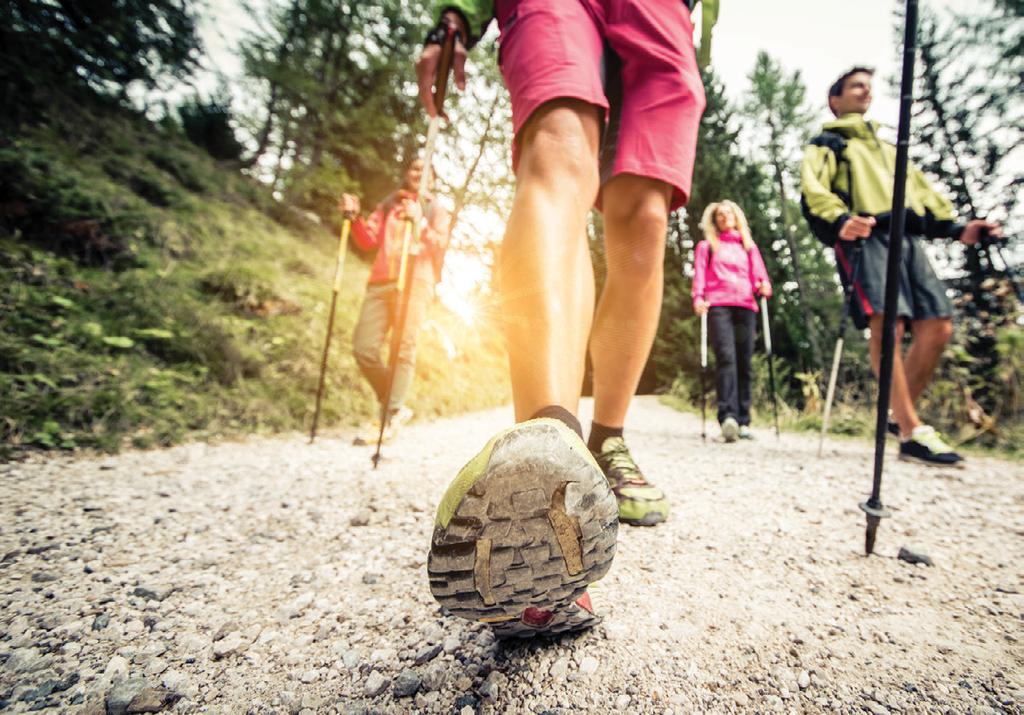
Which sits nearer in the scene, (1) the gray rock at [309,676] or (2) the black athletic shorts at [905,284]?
(1) the gray rock at [309,676]

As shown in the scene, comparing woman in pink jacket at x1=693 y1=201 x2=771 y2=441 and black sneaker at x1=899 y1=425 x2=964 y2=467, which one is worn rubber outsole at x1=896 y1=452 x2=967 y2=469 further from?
woman in pink jacket at x1=693 y1=201 x2=771 y2=441

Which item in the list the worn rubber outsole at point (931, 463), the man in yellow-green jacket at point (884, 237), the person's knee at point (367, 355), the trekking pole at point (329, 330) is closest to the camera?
the worn rubber outsole at point (931, 463)

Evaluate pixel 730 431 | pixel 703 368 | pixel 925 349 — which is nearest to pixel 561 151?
pixel 925 349

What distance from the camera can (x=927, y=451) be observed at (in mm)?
2568

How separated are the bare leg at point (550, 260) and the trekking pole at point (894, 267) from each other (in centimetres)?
83

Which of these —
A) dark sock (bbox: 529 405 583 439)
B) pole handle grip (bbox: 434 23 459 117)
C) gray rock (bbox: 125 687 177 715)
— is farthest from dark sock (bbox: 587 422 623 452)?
pole handle grip (bbox: 434 23 459 117)

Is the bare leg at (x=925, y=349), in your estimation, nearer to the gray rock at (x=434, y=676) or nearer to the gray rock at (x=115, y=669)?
the gray rock at (x=434, y=676)

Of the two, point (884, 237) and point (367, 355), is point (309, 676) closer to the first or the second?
point (367, 355)

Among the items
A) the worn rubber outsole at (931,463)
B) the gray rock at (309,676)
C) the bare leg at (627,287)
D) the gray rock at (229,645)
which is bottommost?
the gray rock at (229,645)

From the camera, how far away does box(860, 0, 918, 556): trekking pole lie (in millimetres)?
1151

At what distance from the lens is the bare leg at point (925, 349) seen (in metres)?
2.77

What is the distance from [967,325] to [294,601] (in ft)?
25.7

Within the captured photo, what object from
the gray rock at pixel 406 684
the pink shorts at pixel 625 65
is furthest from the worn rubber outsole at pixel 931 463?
the gray rock at pixel 406 684

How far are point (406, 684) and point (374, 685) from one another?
53 mm
